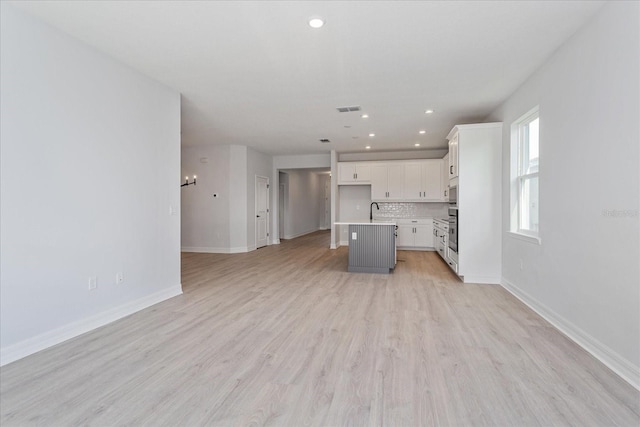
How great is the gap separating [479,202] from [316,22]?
142 inches

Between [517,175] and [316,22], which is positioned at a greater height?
[316,22]

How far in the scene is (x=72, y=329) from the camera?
296cm

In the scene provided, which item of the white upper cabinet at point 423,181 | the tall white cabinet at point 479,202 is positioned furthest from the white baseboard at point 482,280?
the white upper cabinet at point 423,181

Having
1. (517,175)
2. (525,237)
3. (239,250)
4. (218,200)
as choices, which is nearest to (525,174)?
(517,175)

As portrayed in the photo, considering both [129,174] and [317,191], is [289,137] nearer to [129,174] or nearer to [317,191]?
[129,174]

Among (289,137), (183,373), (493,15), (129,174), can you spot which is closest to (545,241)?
(493,15)

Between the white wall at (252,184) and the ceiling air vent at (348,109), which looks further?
the white wall at (252,184)

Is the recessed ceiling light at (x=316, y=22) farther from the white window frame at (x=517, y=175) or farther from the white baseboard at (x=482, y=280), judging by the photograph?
the white baseboard at (x=482, y=280)

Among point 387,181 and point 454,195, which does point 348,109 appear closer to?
point 454,195

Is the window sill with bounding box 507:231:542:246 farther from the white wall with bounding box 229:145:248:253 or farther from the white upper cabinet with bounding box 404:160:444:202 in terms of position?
the white wall with bounding box 229:145:248:253

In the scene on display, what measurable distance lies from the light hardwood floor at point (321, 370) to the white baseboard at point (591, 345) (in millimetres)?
69

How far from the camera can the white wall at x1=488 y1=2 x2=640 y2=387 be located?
2.23m

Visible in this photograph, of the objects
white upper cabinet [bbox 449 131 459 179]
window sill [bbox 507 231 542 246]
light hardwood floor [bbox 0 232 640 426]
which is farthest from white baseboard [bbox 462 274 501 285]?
white upper cabinet [bbox 449 131 459 179]

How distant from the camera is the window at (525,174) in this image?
156 inches
